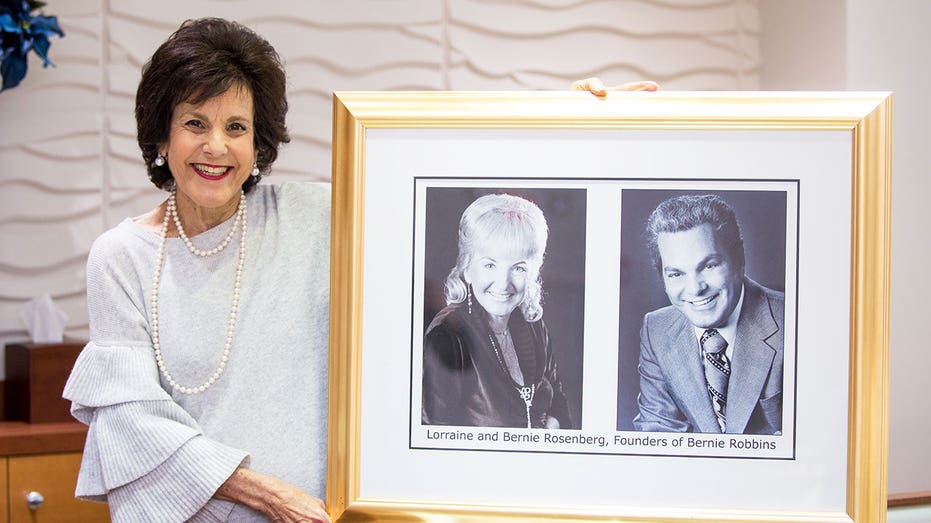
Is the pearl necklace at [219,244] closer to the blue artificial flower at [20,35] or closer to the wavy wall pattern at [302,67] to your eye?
the blue artificial flower at [20,35]

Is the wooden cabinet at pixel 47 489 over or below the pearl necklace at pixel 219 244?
below

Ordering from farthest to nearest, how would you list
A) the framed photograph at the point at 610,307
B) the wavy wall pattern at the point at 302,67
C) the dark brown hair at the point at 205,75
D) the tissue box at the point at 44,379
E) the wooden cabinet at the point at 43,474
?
the wavy wall pattern at the point at 302,67 < the tissue box at the point at 44,379 < the wooden cabinet at the point at 43,474 < the dark brown hair at the point at 205,75 < the framed photograph at the point at 610,307

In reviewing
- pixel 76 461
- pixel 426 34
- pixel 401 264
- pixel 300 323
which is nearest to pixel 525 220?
pixel 401 264

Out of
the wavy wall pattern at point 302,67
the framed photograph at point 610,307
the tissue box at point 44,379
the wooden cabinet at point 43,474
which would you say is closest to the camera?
the framed photograph at point 610,307

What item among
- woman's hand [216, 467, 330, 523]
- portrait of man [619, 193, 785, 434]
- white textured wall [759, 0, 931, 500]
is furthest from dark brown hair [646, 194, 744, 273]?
white textured wall [759, 0, 931, 500]

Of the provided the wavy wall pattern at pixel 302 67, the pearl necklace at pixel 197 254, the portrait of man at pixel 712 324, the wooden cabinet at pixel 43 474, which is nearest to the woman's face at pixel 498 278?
the portrait of man at pixel 712 324

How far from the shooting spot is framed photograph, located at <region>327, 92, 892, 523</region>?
1009mm

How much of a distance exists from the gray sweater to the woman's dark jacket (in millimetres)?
197

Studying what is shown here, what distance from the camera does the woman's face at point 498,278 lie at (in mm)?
1031

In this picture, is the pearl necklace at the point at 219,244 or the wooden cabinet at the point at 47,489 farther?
the wooden cabinet at the point at 47,489

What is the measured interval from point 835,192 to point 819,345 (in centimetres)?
19

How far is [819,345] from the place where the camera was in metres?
1.01

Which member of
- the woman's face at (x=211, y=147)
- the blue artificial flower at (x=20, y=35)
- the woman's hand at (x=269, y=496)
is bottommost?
the woman's hand at (x=269, y=496)

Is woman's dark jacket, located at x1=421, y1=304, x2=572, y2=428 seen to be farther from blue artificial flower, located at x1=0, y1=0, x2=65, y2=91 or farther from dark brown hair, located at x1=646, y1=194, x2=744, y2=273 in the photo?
blue artificial flower, located at x1=0, y1=0, x2=65, y2=91
